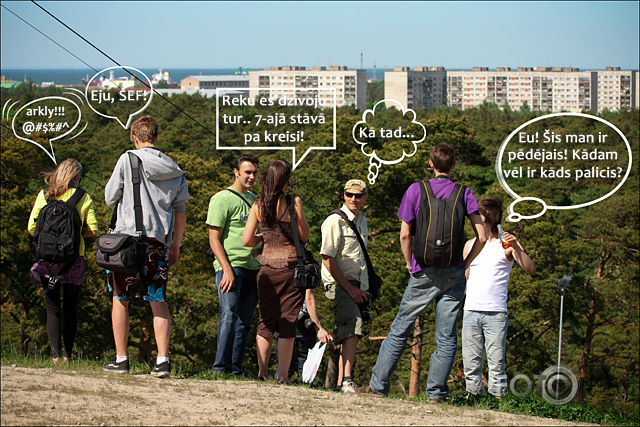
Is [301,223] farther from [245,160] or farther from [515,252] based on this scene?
[515,252]

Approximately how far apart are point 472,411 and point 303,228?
1.70m

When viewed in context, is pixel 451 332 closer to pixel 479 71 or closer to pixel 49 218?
pixel 49 218

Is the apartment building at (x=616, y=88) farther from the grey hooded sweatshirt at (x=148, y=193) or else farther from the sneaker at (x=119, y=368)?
the sneaker at (x=119, y=368)

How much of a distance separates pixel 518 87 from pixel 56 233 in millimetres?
147539

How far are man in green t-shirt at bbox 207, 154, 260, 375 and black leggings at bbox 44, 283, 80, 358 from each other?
115 cm

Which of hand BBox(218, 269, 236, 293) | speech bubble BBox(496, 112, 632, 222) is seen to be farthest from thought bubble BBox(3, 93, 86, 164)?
speech bubble BBox(496, 112, 632, 222)

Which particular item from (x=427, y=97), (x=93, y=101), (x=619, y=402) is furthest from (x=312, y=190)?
(x=427, y=97)

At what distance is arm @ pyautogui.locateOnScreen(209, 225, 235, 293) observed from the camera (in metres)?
5.14

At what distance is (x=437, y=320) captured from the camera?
4691 millimetres

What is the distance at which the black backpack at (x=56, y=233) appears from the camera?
4.91 m

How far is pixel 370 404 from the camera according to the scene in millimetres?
Result: 4211

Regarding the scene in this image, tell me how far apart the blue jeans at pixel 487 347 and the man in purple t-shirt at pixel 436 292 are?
18.3 inches

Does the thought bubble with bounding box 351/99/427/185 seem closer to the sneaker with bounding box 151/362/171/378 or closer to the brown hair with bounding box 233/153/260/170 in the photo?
the brown hair with bounding box 233/153/260/170

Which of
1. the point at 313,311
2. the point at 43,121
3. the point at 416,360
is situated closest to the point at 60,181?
the point at 313,311
